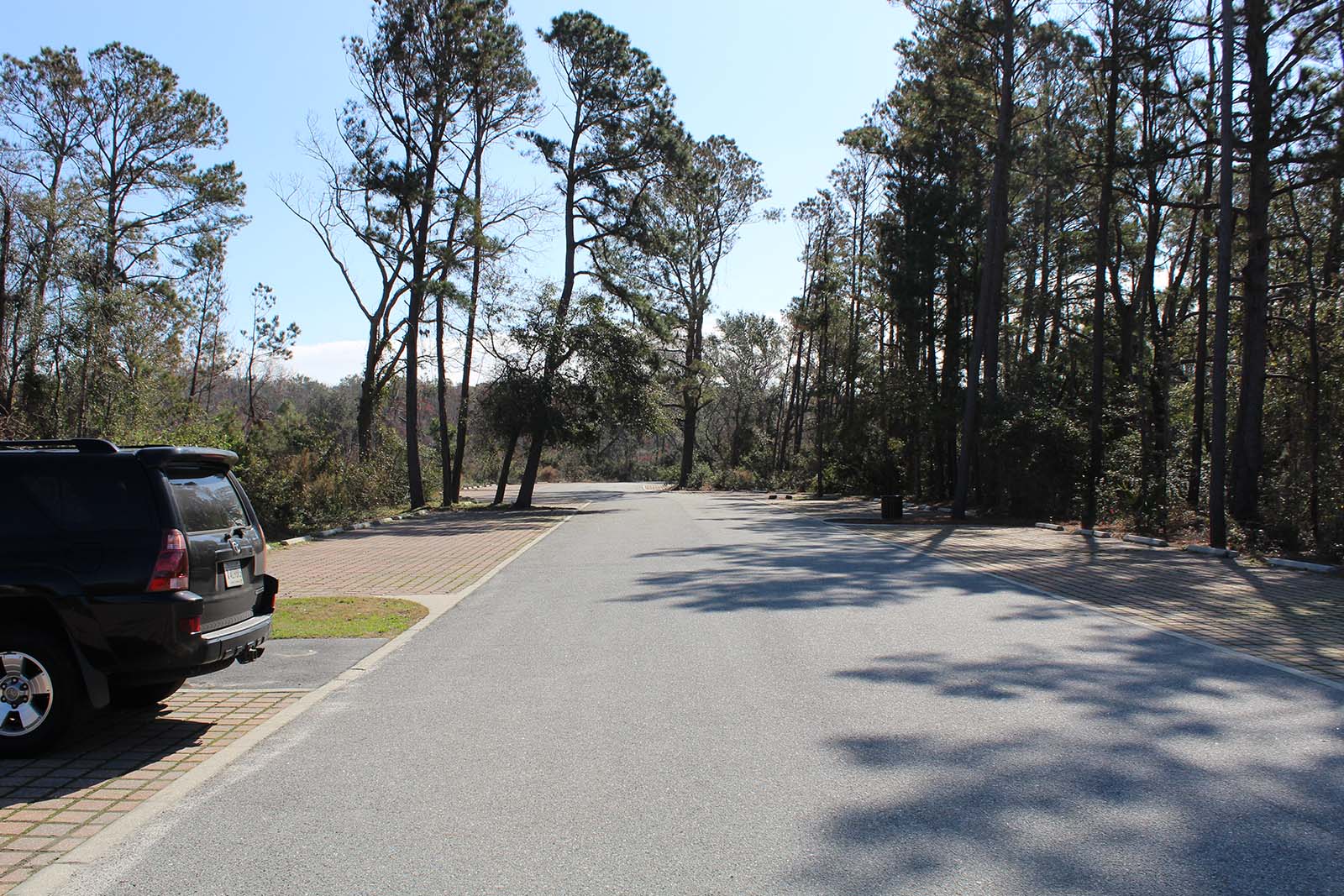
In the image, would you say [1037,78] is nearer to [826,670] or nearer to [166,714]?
[826,670]

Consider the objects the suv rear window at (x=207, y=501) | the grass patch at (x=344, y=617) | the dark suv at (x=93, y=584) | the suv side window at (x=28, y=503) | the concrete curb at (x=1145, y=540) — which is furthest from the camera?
the concrete curb at (x=1145, y=540)

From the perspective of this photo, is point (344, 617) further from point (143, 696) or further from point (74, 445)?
point (74, 445)

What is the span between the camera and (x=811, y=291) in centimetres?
4694

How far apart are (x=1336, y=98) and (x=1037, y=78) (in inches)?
496

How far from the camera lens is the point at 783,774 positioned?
4727 millimetres

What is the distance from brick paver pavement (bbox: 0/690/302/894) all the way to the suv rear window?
129cm

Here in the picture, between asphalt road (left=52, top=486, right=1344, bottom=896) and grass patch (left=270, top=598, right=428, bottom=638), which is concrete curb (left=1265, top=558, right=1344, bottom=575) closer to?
asphalt road (left=52, top=486, right=1344, bottom=896)

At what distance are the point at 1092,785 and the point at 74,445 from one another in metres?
5.97

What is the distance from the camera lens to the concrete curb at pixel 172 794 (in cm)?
362

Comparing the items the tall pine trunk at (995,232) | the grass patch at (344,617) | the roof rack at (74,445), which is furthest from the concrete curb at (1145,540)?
the roof rack at (74,445)

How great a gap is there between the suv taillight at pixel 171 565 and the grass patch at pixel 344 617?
3.20m

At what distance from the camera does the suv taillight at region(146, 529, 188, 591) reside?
5.15 metres

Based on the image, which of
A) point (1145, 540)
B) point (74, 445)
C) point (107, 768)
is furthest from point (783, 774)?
point (1145, 540)

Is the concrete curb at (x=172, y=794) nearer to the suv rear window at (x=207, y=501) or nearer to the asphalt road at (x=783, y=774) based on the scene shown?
the asphalt road at (x=783, y=774)
